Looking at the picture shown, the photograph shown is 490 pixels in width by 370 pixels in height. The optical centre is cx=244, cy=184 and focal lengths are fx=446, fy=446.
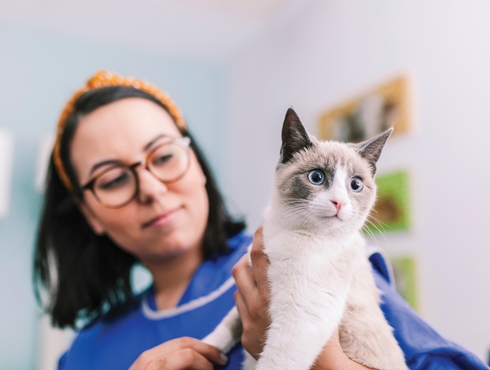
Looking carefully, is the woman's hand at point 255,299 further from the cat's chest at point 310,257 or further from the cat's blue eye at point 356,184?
the cat's blue eye at point 356,184

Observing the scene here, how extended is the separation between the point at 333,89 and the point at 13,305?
242 cm

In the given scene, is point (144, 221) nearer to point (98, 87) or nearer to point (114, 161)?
point (114, 161)

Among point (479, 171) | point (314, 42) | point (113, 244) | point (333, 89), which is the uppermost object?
point (314, 42)

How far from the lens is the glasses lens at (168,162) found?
1.11 metres

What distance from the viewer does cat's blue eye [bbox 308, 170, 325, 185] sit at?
2.39ft

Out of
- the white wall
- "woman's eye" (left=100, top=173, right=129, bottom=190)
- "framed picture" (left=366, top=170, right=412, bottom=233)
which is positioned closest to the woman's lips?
"woman's eye" (left=100, top=173, right=129, bottom=190)

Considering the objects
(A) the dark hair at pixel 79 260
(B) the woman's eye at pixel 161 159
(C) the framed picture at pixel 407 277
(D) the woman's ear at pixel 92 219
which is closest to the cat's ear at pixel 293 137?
(B) the woman's eye at pixel 161 159

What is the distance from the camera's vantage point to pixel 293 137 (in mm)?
731

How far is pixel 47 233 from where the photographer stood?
4.64 feet

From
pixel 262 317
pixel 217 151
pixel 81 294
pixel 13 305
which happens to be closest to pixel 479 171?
pixel 262 317

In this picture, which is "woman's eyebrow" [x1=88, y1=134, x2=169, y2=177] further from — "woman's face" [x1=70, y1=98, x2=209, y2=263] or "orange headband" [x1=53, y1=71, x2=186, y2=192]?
"orange headband" [x1=53, y1=71, x2=186, y2=192]

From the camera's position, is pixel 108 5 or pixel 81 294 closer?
pixel 81 294

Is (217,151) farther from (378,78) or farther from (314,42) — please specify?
(378,78)

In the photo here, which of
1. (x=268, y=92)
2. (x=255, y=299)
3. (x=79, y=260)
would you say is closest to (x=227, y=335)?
(x=255, y=299)
